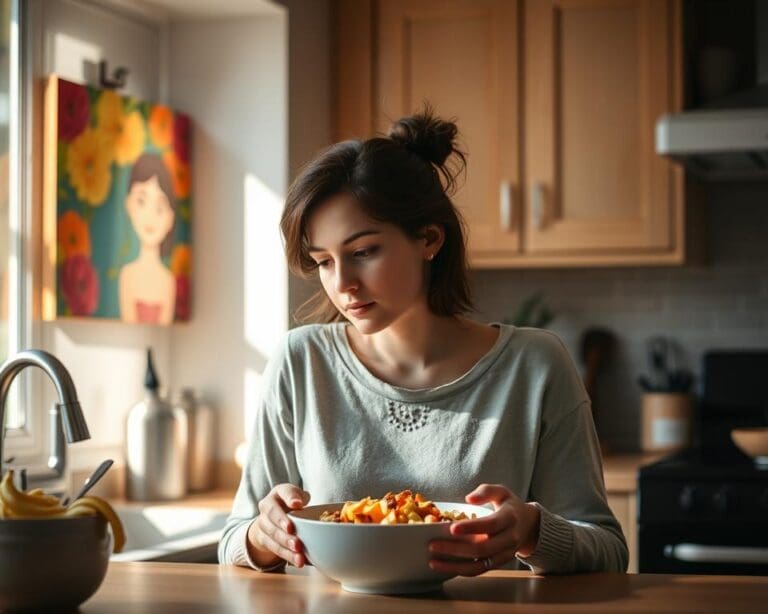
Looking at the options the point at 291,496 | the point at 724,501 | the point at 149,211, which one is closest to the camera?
the point at 291,496

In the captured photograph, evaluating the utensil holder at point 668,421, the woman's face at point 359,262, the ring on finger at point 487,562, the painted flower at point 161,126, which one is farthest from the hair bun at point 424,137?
the utensil holder at point 668,421

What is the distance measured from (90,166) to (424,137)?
54.1 inches

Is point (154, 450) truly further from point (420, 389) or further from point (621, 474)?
point (420, 389)

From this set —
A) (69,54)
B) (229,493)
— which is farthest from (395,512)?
(69,54)

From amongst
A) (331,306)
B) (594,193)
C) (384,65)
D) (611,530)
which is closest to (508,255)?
(594,193)

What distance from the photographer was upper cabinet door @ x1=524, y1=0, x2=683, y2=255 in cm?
345

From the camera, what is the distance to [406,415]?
74.0 inches

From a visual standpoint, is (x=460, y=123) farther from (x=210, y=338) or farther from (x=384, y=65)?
(x=210, y=338)

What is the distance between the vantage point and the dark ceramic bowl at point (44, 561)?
1305 mm

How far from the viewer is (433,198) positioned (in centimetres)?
189

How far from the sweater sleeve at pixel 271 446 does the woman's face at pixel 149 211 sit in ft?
4.45

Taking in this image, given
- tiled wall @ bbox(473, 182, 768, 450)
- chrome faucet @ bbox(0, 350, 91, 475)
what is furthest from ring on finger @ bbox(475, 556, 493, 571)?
tiled wall @ bbox(473, 182, 768, 450)

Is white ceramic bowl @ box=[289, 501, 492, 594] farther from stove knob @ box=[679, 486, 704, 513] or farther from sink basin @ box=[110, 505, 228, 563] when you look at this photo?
stove knob @ box=[679, 486, 704, 513]

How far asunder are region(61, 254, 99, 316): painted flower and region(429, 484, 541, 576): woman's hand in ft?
5.72
